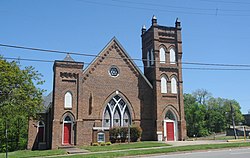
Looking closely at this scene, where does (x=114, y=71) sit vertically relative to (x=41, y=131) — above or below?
above

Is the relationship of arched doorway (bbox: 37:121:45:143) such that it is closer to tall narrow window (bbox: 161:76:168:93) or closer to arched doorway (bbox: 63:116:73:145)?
arched doorway (bbox: 63:116:73:145)

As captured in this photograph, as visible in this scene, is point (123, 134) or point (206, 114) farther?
point (206, 114)

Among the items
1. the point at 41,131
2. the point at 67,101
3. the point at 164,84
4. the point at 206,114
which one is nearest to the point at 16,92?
the point at 67,101

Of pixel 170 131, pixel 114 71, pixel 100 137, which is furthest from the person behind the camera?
pixel 170 131

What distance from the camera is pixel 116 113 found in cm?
3216

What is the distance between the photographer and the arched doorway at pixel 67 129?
95.6ft

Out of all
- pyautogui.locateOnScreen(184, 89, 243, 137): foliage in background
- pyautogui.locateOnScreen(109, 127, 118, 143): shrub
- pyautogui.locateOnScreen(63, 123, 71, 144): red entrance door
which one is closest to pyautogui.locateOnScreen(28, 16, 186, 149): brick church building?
pyautogui.locateOnScreen(63, 123, 71, 144): red entrance door

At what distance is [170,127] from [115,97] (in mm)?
7360

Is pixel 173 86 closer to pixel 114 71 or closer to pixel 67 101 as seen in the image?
pixel 114 71

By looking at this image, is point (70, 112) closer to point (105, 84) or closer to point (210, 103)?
point (105, 84)

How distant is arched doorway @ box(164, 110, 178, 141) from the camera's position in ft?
108

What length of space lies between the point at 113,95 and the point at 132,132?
4.57 meters

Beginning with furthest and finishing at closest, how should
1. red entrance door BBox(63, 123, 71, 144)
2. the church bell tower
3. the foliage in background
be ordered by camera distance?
1. the foliage in background
2. the church bell tower
3. red entrance door BBox(63, 123, 71, 144)

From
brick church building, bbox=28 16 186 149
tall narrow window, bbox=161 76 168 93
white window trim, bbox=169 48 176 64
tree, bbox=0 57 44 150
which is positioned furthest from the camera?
white window trim, bbox=169 48 176 64
